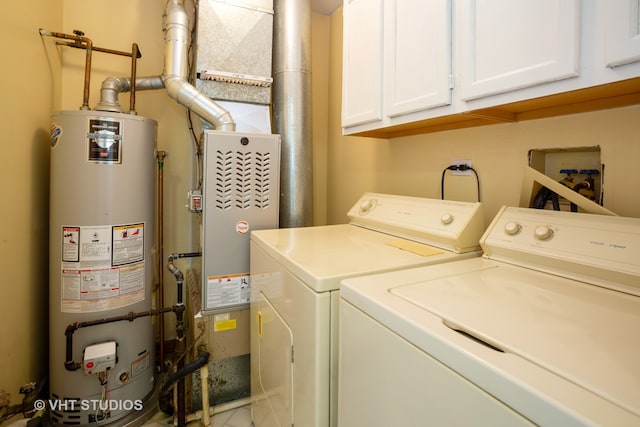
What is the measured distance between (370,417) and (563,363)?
0.40 metres

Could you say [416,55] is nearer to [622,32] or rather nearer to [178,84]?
[622,32]

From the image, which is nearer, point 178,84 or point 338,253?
point 338,253

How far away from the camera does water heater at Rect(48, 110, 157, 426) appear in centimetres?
155

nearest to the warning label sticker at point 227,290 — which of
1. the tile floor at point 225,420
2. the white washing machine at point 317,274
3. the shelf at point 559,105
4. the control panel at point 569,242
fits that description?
the white washing machine at point 317,274

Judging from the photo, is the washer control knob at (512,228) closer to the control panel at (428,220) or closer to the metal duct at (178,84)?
the control panel at (428,220)

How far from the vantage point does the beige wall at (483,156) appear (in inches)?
38.3

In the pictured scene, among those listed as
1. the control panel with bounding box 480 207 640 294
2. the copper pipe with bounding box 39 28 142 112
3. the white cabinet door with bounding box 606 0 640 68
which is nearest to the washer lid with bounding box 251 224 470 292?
the control panel with bounding box 480 207 640 294

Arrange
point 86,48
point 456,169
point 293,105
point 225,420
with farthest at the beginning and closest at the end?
point 293,105 < point 86,48 < point 225,420 < point 456,169

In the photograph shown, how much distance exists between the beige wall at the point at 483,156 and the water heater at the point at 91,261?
1448 mm

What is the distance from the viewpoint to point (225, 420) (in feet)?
5.65

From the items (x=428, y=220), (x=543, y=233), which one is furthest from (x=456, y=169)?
(x=543, y=233)

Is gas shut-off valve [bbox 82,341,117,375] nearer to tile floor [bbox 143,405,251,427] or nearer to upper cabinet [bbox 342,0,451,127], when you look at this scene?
tile floor [bbox 143,405,251,427]

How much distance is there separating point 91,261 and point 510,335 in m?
1.81

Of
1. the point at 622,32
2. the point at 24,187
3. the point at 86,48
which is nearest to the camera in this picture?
the point at 622,32
